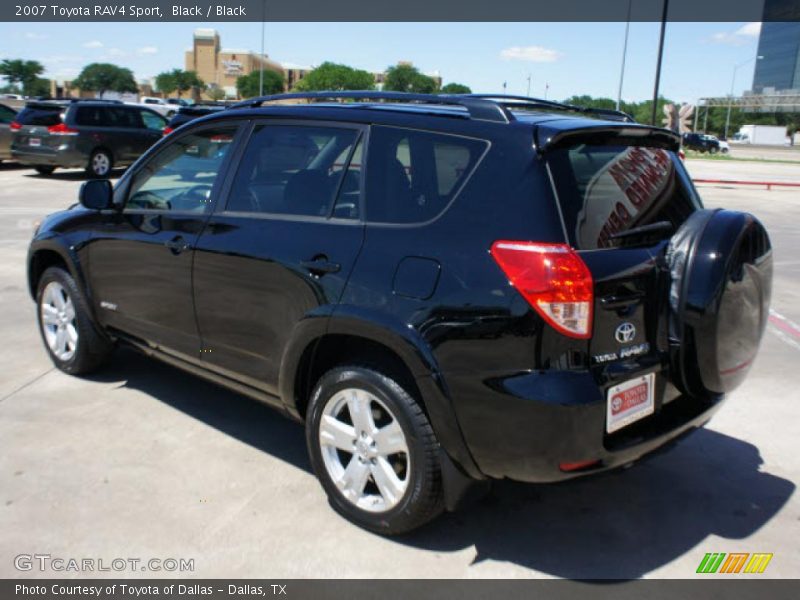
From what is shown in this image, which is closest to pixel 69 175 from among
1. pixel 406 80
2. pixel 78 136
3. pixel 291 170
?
pixel 78 136

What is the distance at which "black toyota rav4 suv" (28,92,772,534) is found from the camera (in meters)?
2.72

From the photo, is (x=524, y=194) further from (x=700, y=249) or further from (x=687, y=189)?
(x=687, y=189)

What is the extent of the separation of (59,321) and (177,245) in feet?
5.23

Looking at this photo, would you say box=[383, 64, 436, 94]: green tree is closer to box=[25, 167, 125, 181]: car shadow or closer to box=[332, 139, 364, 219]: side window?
box=[25, 167, 125, 181]: car shadow

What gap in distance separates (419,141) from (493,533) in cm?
174

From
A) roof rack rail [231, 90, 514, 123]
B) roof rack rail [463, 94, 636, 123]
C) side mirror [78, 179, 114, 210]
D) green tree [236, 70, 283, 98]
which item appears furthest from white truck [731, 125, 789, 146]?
side mirror [78, 179, 114, 210]

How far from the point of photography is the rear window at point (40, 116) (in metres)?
17.5

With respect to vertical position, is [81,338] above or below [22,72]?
below

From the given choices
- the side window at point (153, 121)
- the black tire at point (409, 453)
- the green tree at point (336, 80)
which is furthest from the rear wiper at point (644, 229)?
the green tree at point (336, 80)

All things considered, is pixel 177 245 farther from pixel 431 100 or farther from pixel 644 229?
pixel 644 229

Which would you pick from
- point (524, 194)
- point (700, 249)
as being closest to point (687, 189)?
point (700, 249)

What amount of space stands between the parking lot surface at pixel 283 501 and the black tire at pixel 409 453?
0.10 metres

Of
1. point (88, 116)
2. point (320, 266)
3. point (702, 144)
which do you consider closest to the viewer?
point (320, 266)

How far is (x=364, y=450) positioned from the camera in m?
3.22
